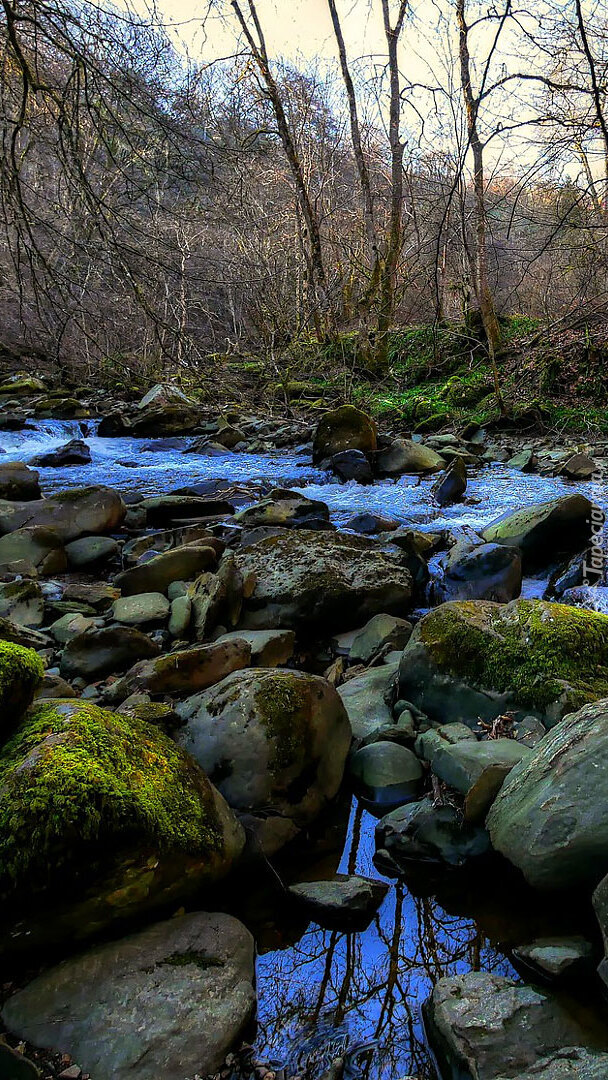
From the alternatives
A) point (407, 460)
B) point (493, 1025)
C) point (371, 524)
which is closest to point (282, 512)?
point (371, 524)

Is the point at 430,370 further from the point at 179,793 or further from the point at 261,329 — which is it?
the point at 179,793

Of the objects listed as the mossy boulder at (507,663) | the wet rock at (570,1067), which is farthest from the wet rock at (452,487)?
the wet rock at (570,1067)

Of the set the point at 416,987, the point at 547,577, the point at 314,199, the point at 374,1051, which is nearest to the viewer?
the point at 374,1051

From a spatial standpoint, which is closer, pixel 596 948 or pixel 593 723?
pixel 596 948

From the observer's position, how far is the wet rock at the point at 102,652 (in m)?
3.63

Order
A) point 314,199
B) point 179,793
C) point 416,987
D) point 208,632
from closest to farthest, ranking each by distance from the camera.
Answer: point 416,987 → point 179,793 → point 208,632 → point 314,199

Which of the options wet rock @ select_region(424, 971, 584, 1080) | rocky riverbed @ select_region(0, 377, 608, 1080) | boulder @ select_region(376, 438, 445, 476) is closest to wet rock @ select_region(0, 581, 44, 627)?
rocky riverbed @ select_region(0, 377, 608, 1080)

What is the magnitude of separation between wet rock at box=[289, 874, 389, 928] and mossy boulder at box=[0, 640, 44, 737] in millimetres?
1071

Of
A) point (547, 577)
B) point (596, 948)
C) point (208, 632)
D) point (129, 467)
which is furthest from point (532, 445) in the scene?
point (596, 948)

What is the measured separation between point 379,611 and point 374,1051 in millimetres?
2751

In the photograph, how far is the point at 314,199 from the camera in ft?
42.8

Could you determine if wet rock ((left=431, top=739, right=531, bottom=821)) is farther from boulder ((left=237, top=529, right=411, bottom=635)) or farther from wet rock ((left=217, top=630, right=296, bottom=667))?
boulder ((left=237, top=529, right=411, bottom=635))

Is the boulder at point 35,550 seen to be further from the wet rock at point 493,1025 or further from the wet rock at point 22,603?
the wet rock at point 493,1025

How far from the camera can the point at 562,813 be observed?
1.99m
